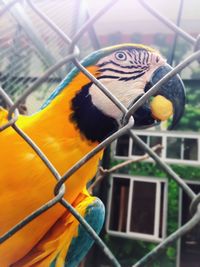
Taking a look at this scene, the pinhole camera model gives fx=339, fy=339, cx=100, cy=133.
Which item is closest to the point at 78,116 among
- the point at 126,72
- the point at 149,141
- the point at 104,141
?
the point at 126,72

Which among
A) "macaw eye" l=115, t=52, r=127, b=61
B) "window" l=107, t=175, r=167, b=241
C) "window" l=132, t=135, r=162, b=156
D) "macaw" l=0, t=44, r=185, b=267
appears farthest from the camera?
"window" l=132, t=135, r=162, b=156

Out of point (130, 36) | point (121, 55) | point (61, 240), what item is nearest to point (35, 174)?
point (61, 240)

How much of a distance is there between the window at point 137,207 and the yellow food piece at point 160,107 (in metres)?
2.15

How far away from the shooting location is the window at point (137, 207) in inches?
111

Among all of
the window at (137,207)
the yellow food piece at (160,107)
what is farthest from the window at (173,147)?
the yellow food piece at (160,107)

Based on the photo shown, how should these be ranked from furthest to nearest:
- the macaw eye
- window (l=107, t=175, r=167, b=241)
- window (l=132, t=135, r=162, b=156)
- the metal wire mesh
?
window (l=132, t=135, r=162, b=156) → window (l=107, t=175, r=167, b=241) → the macaw eye → the metal wire mesh

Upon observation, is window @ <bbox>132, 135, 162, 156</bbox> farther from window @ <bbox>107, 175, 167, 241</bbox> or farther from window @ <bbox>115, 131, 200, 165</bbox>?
window @ <bbox>107, 175, 167, 241</bbox>

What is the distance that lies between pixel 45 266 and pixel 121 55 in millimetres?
528

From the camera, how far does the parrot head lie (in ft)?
2.41

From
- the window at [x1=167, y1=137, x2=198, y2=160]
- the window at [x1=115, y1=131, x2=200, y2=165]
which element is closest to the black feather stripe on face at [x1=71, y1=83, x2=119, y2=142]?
the window at [x1=115, y1=131, x2=200, y2=165]

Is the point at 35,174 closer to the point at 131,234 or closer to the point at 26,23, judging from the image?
the point at 26,23

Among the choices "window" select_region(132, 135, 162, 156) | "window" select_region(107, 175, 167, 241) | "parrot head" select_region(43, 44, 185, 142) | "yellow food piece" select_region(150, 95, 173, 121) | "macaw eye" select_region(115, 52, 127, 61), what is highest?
"macaw eye" select_region(115, 52, 127, 61)

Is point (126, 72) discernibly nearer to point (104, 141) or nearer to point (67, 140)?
point (67, 140)

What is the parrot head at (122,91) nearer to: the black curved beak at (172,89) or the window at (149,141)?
the black curved beak at (172,89)
